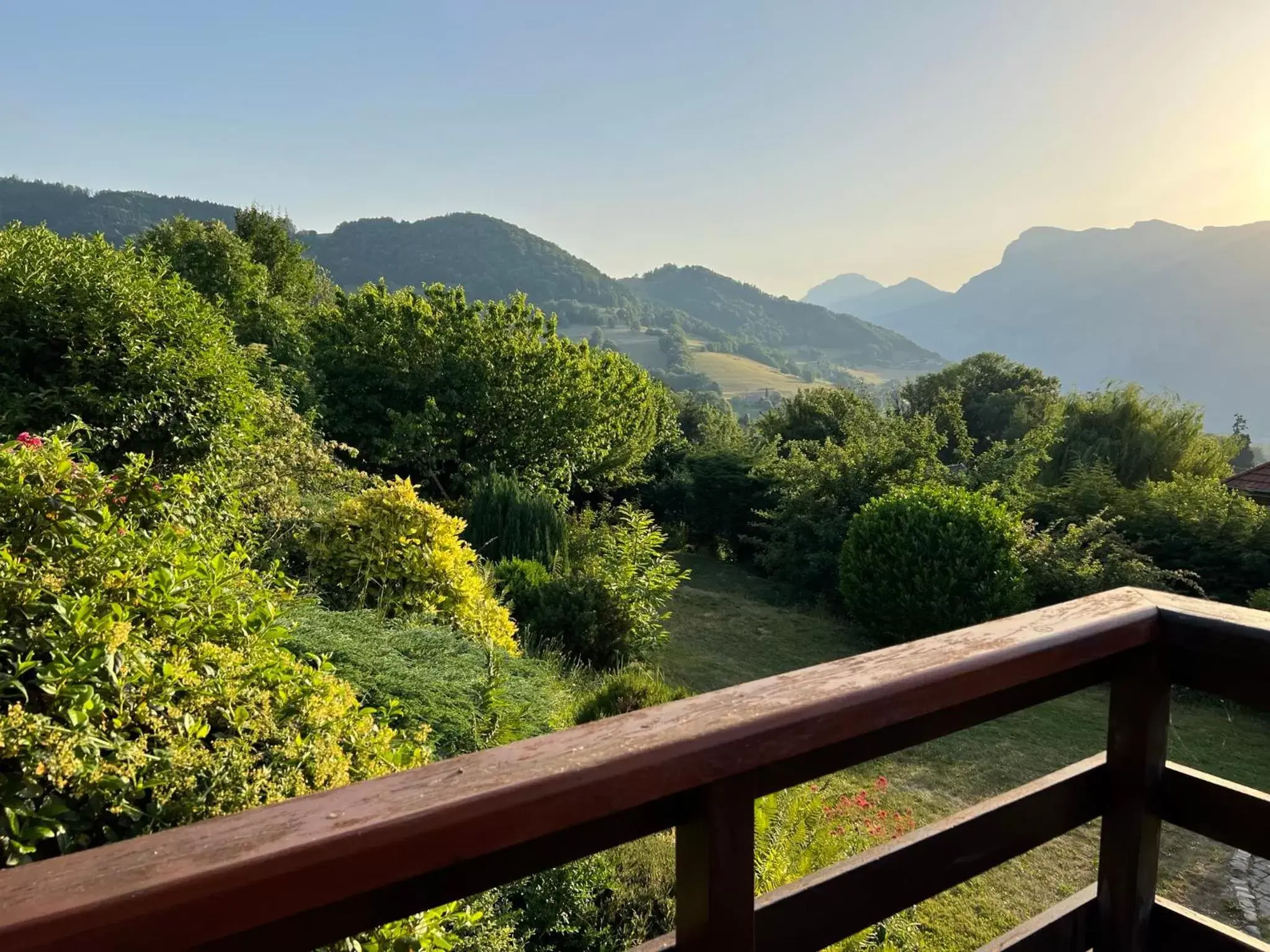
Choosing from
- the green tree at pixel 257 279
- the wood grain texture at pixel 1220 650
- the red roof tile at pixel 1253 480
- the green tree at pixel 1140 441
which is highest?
the green tree at pixel 257 279

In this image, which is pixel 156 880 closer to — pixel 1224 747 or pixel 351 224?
pixel 1224 747

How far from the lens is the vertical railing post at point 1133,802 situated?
1.22 meters

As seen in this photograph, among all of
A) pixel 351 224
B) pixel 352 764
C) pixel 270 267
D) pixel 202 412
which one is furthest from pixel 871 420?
pixel 351 224

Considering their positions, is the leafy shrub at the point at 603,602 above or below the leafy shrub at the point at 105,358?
below

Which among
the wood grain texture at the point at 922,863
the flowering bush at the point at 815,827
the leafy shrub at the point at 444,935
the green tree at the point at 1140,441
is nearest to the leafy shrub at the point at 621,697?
the flowering bush at the point at 815,827

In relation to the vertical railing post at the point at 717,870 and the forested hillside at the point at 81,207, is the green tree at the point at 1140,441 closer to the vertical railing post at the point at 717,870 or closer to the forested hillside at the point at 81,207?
the vertical railing post at the point at 717,870

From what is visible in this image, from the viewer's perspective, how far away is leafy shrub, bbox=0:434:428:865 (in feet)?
5.26

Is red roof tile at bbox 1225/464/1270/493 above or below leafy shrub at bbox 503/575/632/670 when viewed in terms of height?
above

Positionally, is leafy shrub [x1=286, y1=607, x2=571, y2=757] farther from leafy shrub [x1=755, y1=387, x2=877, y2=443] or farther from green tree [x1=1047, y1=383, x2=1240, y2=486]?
green tree [x1=1047, y1=383, x2=1240, y2=486]

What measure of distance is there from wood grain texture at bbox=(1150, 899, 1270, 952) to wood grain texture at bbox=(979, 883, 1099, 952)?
11 cm

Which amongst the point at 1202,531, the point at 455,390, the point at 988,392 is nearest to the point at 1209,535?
the point at 1202,531

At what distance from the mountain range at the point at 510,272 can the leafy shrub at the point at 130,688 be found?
159 feet

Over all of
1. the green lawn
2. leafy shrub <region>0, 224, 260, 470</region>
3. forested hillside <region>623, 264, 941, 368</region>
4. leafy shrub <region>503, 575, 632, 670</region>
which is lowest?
the green lawn

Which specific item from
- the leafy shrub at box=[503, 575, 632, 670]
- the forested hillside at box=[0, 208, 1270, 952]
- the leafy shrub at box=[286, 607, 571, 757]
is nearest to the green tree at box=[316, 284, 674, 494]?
the forested hillside at box=[0, 208, 1270, 952]
